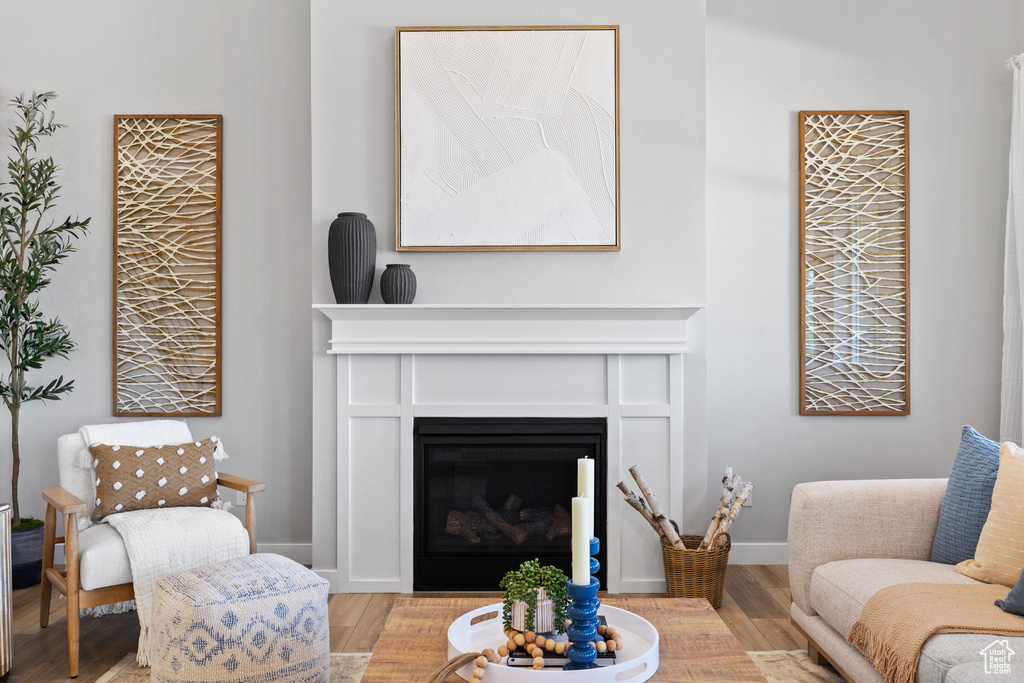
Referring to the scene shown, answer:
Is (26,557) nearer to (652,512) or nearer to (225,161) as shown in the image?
(225,161)

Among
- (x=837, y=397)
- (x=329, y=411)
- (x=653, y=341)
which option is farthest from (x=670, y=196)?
(x=329, y=411)

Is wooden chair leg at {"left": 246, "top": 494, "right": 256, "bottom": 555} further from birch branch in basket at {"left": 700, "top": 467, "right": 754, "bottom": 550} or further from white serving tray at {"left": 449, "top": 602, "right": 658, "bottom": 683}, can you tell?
birch branch in basket at {"left": 700, "top": 467, "right": 754, "bottom": 550}

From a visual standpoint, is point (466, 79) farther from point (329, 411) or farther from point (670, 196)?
point (329, 411)

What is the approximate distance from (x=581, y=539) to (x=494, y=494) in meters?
1.90

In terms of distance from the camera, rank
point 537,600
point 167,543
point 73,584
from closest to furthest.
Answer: point 537,600 → point 73,584 → point 167,543

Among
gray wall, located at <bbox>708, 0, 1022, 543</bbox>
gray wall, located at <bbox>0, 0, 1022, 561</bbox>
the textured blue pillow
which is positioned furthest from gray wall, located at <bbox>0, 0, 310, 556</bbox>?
the textured blue pillow

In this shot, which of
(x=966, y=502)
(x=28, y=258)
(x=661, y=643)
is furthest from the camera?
(x=28, y=258)

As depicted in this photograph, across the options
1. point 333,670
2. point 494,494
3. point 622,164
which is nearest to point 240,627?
point 333,670

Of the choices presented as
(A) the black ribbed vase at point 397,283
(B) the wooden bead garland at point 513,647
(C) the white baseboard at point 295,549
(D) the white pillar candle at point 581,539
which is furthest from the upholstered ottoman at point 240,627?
(C) the white baseboard at point 295,549

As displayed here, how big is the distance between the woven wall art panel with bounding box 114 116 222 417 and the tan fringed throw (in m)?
2.97

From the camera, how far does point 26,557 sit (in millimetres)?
3254

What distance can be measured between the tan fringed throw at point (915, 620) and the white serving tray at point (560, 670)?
613mm

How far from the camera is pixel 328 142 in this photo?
3.22m

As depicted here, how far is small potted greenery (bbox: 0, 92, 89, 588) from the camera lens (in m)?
3.22
